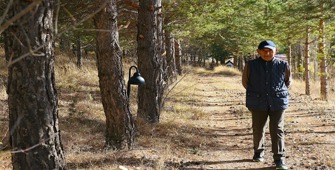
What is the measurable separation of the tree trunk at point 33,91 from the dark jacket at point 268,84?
10.4 feet

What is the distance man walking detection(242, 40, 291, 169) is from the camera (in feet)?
18.1

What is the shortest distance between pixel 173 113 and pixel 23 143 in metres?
7.29

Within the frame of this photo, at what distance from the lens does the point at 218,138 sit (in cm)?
820

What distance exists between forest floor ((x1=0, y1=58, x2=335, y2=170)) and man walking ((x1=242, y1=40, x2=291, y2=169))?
1.50ft

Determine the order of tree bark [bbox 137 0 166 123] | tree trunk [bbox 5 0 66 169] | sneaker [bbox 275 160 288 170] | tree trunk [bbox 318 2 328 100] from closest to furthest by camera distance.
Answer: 1. tree trunk [bbox 5 0 66 169]
2. sneaker [bbox 275 160 288 170]
3. tree bark [bbox 137 0 166 123]
4. tree trunk [bbox 318 2 328 100]

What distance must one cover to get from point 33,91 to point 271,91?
137 inches

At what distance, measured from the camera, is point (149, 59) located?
8.43 metres

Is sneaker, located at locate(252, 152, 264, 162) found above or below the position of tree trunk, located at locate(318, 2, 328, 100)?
below

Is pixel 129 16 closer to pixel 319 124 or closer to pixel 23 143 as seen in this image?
pixel 319 124

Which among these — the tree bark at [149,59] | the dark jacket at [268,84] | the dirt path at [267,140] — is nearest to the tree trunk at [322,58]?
the dirt path at [267,140]

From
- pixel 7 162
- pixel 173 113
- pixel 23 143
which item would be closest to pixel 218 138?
pixel 173 113

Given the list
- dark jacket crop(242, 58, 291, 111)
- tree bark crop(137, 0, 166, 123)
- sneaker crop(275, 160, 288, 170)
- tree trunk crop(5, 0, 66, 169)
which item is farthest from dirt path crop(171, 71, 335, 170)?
tree trunk crop(5, 0, 66, 169)

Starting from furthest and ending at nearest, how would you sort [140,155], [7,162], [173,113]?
[173,113], [140,155], [7,162]

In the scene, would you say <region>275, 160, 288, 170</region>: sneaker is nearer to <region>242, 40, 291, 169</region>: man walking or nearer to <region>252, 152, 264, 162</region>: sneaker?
<region>242, 40, 291, 169</region>: man walking
